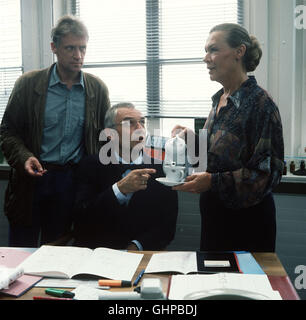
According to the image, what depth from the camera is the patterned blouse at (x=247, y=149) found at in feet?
4.97

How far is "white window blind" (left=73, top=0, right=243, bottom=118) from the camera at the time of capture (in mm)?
2789

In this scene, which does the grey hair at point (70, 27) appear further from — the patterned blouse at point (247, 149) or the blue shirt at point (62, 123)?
the patterned blouse at point (247, 149)

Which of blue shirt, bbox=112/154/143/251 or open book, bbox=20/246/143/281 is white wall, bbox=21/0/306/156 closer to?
blue shirt, bbox=112/154/143/251

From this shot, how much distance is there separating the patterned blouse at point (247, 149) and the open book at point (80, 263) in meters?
0.47

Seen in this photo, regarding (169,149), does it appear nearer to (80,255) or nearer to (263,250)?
(80,255)

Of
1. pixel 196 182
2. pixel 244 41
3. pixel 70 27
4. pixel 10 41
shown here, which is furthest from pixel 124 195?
pixel 10 41

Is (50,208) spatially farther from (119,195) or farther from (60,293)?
(60,293)

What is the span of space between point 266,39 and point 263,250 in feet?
5.06

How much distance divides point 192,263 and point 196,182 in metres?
0.35

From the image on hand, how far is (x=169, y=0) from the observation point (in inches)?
111

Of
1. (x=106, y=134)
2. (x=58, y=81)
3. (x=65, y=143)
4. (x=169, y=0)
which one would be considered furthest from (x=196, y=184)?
(x=169, y=0)

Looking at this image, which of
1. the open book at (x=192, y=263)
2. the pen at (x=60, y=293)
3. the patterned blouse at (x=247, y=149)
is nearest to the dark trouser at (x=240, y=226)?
the patterned blouse at (x=247, y=149)

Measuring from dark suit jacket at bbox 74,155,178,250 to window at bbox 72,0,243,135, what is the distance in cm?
112
